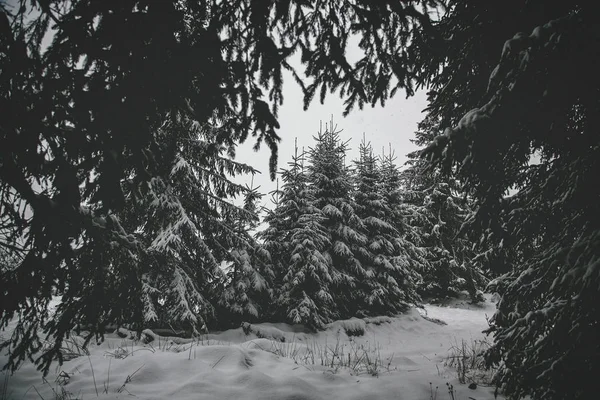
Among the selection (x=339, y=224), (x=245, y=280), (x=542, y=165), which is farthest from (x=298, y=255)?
(x=542, y=165)

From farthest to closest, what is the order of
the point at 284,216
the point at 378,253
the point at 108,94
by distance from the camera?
the point at 378,253 < the point at 284,216 < the point at 108,94

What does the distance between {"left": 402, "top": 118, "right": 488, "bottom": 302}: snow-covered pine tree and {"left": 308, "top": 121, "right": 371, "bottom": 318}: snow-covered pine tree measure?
5991 millimetres

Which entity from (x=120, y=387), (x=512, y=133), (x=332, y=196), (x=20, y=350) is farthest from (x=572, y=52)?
(x=332, y=196)

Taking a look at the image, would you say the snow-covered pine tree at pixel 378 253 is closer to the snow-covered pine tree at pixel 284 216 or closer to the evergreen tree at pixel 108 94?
the snow-covered pine tree at pixel 284 216

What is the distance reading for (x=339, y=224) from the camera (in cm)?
1287

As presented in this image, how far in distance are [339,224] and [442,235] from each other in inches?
340

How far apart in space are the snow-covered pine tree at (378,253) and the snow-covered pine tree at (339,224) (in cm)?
41

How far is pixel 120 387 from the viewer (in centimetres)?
334

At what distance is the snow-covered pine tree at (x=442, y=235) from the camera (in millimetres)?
17203

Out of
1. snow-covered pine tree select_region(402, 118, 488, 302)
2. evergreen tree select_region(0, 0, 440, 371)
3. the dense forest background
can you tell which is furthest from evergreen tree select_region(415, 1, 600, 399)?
snow-covered pine tree select_region(402, 118, 488, 302)

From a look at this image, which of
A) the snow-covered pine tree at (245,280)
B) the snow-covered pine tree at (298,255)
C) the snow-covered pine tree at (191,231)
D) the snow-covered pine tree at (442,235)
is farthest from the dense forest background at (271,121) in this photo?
the snow-covered pine tree at (442,235)

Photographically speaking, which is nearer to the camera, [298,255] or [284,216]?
[298,255]

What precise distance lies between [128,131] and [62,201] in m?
0.81

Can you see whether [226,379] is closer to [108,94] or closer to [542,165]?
[108,94]
